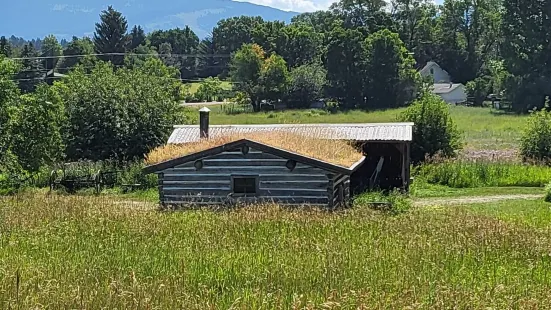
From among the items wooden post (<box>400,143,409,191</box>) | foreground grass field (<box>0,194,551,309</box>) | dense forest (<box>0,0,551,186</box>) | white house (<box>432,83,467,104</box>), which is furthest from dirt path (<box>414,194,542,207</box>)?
white house (<box>432,83,467,104</box>)

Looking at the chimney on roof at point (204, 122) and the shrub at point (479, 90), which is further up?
the shrub at point (479, 90)

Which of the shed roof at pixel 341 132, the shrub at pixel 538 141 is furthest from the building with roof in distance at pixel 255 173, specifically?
the shrub at pixel 538 141

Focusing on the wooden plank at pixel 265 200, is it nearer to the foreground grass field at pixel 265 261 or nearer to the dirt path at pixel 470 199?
the dirt path at pixel 470 199

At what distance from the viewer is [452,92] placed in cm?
9138

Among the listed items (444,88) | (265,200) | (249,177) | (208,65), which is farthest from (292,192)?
(208,65)

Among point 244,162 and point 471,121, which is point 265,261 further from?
point 471,121

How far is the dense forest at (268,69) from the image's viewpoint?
36312 mm

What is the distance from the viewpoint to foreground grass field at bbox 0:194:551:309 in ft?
24.3

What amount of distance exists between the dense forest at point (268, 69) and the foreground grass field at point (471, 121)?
6.71 m

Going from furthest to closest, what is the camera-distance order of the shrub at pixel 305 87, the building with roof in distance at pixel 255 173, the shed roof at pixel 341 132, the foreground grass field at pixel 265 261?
the shrub at pixel 305 87
the shed roof at pixel 341 132
the building with roof in distance at pixel 255 173
the foreground grass field at pixel 265 261

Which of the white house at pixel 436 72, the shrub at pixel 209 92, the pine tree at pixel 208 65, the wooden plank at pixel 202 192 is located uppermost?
the pine tree at pixel 208 65

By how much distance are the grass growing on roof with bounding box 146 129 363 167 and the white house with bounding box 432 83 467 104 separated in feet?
222

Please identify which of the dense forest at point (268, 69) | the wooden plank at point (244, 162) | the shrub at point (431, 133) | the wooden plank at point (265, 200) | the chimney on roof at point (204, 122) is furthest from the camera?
the dense forest at point (268, 69)

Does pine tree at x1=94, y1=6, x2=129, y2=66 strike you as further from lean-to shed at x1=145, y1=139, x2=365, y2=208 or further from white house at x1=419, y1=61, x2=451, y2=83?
lean-to shed at x1=145, y1=139, x2=365, y2=208
